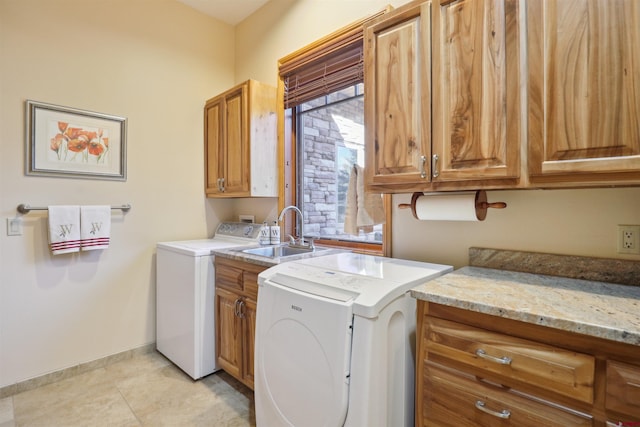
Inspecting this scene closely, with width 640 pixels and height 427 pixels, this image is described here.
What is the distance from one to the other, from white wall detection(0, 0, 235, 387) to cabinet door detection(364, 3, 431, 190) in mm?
Result: 1905

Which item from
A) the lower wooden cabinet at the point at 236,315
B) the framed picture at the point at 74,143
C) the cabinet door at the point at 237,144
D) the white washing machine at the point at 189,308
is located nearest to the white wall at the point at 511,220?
the cabinet door at the point at 237,144

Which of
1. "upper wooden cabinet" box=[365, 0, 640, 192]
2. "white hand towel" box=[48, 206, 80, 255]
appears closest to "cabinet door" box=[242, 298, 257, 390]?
"upper wooden cabinet" box=[365, 0, 640, 192]

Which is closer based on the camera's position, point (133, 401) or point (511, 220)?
point (511, 220)

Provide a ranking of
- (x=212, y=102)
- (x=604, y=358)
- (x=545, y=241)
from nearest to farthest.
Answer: (x=604, y=358) < (x=545, y=241) < (x=212, y=102)

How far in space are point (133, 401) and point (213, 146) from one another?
1980 millimetres

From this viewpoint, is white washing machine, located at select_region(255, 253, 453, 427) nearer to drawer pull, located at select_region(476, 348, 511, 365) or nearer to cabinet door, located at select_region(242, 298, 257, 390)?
drawer pull, located at select_region(476, 348, 511, 365)

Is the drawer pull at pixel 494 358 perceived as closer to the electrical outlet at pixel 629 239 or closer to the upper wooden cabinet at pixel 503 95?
the upper wooden cabinet at pixel 503 95

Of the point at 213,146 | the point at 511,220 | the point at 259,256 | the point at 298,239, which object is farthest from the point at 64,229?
the point at 511,220

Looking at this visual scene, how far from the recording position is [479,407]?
1.01 m

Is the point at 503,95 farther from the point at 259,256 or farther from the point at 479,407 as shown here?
the point at 259,256

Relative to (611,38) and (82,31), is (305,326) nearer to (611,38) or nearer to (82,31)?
(611,38)

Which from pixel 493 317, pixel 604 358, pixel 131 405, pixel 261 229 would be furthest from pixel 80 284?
pixel 604 358

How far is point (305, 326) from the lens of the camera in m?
1.27

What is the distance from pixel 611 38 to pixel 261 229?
2181 millimetres
